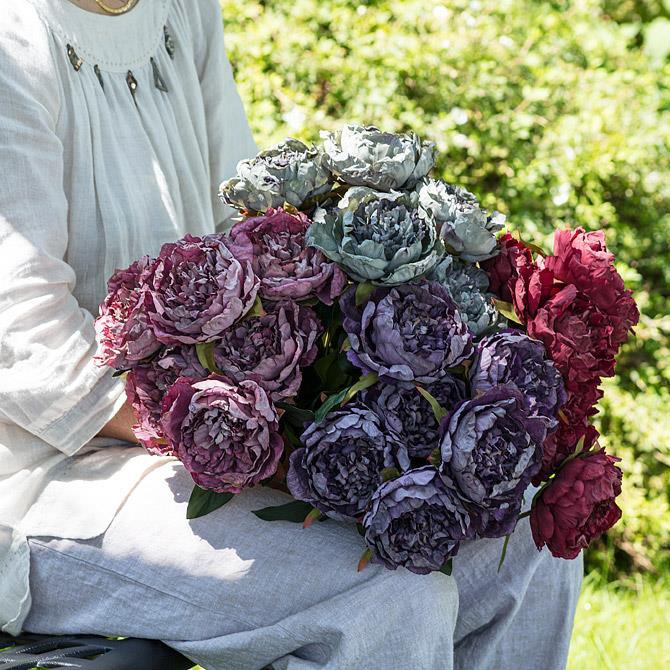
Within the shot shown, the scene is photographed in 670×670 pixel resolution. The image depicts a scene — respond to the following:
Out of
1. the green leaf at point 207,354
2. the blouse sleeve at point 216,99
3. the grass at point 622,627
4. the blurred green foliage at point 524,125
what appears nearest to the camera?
the green leaf at point 207,354

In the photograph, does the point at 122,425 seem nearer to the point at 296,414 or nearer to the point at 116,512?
the point at 116,512

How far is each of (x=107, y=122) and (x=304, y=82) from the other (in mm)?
1582

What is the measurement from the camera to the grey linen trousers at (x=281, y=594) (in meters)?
1.35

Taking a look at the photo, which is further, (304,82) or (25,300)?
(304,82)

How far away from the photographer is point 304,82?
3.24 m

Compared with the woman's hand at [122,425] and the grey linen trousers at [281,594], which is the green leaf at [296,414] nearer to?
the grey linen trousers at [281,594]

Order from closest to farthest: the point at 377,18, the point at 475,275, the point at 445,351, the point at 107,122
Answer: the point at 445,351 < the point at 475,275 < the point at 107,122 < the point at 377,18

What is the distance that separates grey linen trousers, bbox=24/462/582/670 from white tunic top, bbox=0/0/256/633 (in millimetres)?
57

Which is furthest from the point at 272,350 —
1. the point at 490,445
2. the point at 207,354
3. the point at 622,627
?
the point at 622,627

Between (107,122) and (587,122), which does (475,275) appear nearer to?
(107,122)

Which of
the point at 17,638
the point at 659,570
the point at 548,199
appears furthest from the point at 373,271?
the point at 659,570

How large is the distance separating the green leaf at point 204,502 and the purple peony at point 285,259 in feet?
1.03

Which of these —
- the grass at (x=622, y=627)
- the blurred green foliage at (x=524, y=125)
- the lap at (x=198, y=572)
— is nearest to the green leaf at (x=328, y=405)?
the lap at (x=198, y=572)

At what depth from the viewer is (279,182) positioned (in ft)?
4.77
